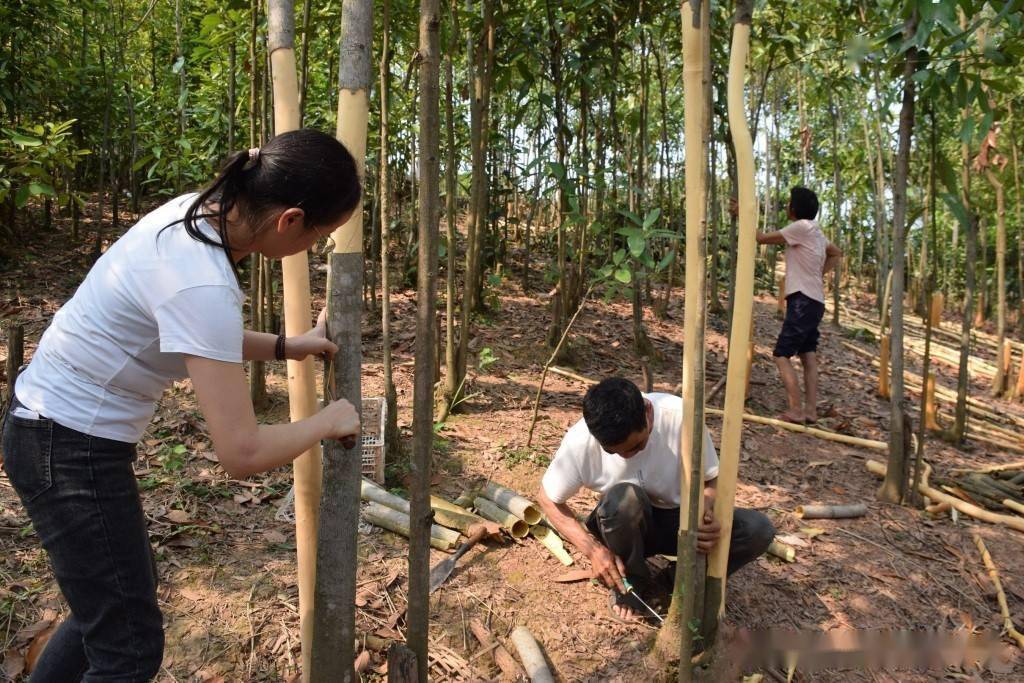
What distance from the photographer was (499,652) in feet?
8.48

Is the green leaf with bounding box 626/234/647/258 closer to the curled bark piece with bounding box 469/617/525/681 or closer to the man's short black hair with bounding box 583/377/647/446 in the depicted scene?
the man's short black hair with bounding box 583/377/647/446

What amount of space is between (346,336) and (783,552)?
2.59 m

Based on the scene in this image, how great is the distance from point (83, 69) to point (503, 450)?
17.1 feet

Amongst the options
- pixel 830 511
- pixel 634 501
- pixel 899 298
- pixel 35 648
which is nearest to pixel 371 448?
pixel 634 501

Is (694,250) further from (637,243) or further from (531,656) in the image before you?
(531,656)

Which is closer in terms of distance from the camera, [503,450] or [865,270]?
[503,450]

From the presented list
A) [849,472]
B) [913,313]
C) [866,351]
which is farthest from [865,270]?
[849,472]

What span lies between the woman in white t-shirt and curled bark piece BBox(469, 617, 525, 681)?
1246 mm

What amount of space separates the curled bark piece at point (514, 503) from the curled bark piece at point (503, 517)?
0.02 m

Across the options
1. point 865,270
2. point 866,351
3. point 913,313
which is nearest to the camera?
point 866,351

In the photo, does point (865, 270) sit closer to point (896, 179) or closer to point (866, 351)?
point (866, 351)

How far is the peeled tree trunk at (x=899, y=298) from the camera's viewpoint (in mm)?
3807

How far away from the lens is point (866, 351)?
853 cm

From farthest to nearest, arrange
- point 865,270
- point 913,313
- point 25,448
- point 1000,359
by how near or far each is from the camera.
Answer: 1. point 865,270
2. point 913,313
3. point 1000,359
4. point 25,448
